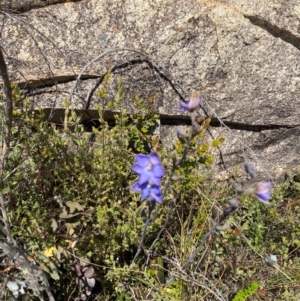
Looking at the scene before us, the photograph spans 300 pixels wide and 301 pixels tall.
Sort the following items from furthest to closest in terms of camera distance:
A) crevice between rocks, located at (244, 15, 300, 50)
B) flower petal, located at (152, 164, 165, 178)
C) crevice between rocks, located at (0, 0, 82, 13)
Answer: crevice between rocks, located at (244, 15, 300, 50) < crevice between rocks, located at (0, 0, 82, 13) < flower petal, located at (152, 164, 165, 178)

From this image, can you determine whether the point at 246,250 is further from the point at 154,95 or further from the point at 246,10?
the point at 246,10

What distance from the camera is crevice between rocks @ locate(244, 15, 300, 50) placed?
2.56 metres

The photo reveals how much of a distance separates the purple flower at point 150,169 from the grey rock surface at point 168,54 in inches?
36.6

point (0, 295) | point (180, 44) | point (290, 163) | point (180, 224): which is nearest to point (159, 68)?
point (180, 44)

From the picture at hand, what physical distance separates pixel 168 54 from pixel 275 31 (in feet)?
1.96

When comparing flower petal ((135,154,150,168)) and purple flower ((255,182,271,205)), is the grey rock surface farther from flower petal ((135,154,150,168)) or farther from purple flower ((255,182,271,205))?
purple flower ((255,182,271,205))

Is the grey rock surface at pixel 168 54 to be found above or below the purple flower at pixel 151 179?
above

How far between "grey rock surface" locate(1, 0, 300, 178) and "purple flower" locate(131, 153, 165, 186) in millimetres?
930

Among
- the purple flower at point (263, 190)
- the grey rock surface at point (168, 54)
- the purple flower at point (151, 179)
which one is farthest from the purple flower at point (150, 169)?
the grey rock surface at point (168, 54)

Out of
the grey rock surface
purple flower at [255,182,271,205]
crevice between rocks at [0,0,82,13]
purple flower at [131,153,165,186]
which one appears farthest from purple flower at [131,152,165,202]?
crevice between rocks at [0,0,82,13]

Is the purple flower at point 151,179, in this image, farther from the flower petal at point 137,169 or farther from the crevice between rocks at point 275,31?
the crevice between rocks at point 275,31

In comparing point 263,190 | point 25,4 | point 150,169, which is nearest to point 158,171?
point 150,169

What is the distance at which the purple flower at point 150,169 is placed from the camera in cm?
159

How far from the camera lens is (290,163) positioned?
9.49 ft
